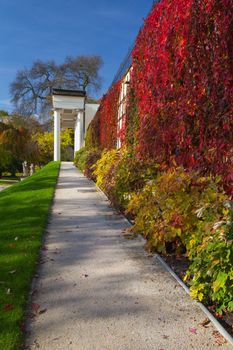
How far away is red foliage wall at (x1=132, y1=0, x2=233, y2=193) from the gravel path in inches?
47.0

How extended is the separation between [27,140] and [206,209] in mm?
34163

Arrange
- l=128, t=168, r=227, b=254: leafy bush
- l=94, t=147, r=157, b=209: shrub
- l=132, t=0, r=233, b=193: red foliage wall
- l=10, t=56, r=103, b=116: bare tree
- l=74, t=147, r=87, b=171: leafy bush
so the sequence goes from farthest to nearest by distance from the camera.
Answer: l=10, t=56, r=103, b=116: bare tree, l=74, t=147, r=87, b=171: leafy bush, l=94, t=147, r=157, b=209: shrub, l=132, t=0, r=233, b=193: red foliage wall, l=128, t=168, r=227, b=254: leafy bush

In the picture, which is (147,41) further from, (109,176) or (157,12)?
(109,176)

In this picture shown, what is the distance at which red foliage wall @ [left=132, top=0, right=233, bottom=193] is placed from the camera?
12.0 ft

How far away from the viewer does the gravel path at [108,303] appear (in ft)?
8.46

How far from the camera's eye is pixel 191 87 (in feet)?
14.0


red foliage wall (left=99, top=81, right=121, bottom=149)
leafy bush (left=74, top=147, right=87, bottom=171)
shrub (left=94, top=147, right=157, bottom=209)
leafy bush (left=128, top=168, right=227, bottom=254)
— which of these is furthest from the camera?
leafy bush (left=74, top=147, right=87, bottom=171)

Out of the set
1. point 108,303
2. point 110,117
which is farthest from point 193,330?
point 110,117

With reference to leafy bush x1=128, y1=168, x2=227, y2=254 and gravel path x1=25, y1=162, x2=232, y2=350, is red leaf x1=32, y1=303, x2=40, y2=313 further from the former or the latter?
leafy bush x1=128, y1=168, x2=227, y2=254

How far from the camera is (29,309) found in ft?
9.98

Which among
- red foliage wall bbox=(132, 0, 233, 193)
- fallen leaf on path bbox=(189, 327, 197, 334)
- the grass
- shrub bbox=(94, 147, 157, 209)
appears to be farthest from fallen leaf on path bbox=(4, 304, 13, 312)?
shrub bbox=(94, 147, 157, 209)

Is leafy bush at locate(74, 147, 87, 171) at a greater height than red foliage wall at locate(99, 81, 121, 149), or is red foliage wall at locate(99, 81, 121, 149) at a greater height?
red foliage wall at locate(99, 81, 121, 149)

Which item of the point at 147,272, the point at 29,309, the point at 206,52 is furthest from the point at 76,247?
the point at 206,52

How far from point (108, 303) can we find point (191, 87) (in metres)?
2.42
